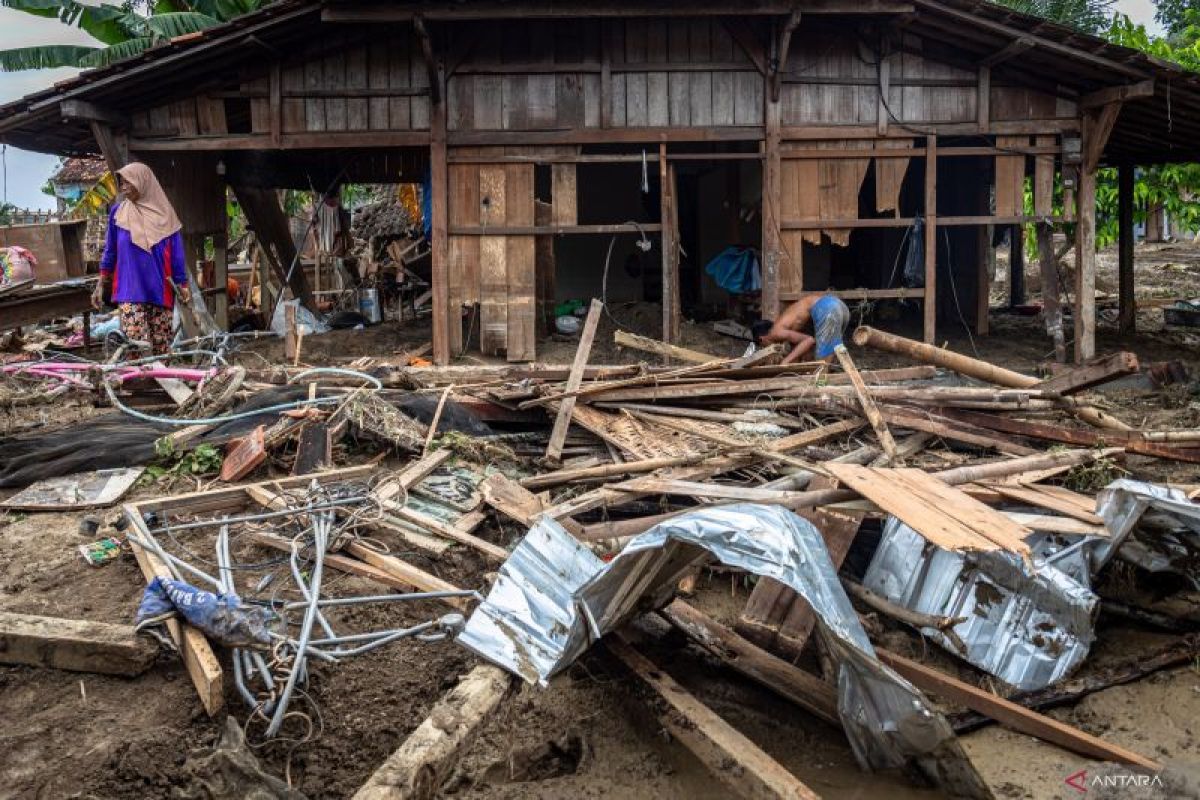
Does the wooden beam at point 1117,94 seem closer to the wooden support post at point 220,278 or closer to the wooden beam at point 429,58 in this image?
the wooden beam at point 429,58

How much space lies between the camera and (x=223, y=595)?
447cm

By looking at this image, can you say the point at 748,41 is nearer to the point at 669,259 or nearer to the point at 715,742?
the point at 669,259

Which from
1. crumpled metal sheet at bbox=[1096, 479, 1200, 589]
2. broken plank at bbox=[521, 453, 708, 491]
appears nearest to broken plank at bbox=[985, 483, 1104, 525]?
crumpled metal sheet at bbox=[1096, 479, 1200, 589]

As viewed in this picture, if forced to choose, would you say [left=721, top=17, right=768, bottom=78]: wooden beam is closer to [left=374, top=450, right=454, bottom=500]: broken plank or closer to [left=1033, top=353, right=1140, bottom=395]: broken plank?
[left=1033, top=353, right=1140, bottom=395]: broken plank

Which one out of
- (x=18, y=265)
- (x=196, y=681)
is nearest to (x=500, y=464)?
(x=196, y=681)

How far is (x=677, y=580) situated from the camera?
470 cm

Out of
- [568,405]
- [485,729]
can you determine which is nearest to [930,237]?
[568,405]

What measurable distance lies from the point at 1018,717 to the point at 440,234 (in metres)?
8.24

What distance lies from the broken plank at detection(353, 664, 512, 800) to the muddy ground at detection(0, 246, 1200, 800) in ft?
0.74

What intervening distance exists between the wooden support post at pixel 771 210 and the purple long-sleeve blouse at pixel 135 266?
607 centimetres

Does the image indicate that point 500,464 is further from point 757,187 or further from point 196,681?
point 757,187

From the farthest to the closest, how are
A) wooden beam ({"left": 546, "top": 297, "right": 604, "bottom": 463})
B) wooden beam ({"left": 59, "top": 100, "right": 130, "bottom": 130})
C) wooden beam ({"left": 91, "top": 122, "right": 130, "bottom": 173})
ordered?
1. wooden beam ({"left": 91, "top": 122, "right": 130, "bottom": 173})
2. wooden beam ({"left": 59, "top": 100, "right": 130, "bottom": 130})
3. wooden beam ({"left": 546, "top": 297, "right": 604, "bottom": 463})

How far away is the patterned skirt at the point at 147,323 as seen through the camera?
9914mm

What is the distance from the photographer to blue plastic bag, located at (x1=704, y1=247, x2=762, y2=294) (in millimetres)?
13398
